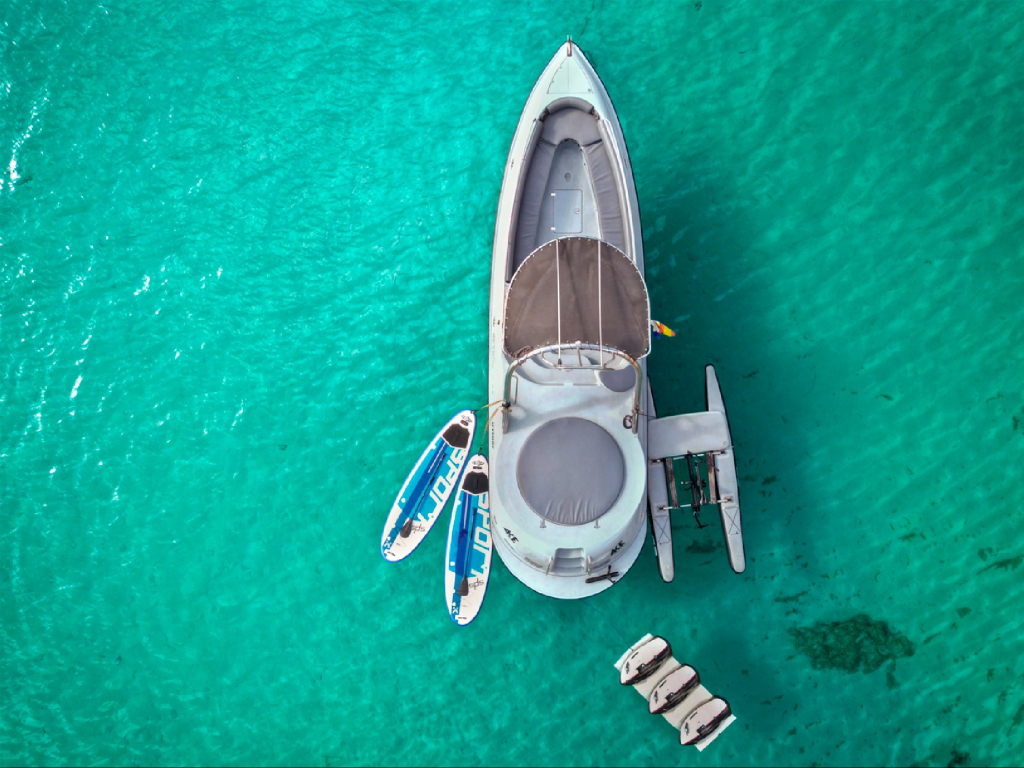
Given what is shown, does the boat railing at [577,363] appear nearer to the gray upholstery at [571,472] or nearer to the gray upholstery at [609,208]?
the gray upholstery at [571,472]

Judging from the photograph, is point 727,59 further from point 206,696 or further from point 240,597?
point 206,696

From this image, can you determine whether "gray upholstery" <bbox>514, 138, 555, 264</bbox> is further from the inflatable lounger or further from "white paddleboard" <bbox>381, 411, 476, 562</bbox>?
the inflatable lounger

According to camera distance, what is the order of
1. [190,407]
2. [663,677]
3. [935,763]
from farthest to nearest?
[190,407]
[935,763]
[663,677]

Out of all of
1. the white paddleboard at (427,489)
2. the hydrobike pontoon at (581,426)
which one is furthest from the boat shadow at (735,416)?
the white paddleboard at (427,489)

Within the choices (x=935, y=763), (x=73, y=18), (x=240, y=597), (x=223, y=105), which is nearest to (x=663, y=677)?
(x=935, y=763)

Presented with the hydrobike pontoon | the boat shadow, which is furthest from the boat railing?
the boat shadow
